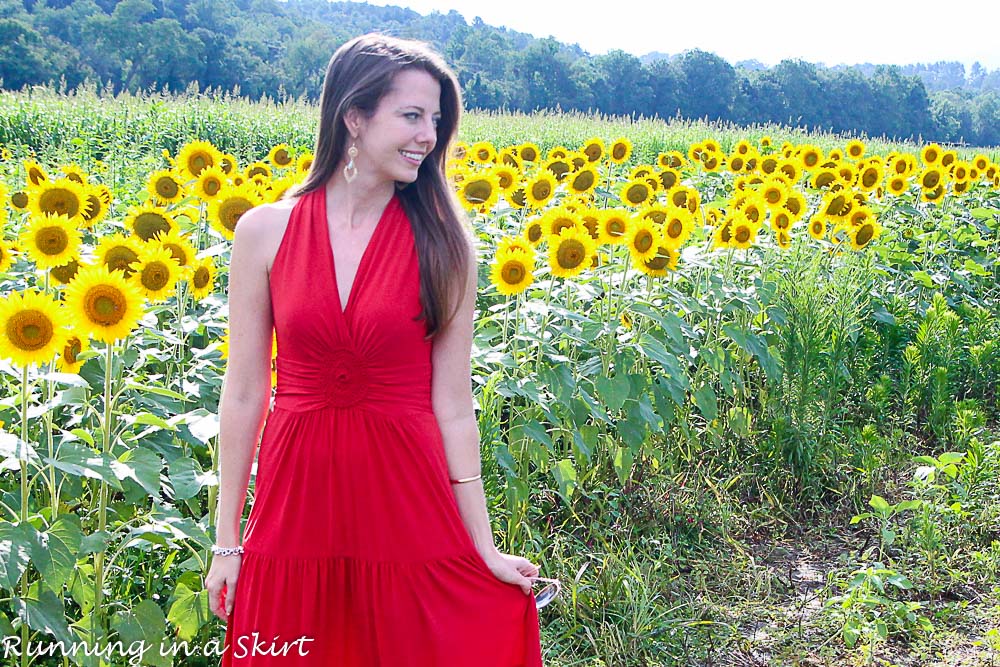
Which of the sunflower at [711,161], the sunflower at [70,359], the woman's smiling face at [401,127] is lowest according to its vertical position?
the sunflower at [70,359]

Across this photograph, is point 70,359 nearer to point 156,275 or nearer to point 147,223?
point 156,275

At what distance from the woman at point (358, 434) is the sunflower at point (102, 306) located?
52 centimetres

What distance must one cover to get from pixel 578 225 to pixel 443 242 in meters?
1.88

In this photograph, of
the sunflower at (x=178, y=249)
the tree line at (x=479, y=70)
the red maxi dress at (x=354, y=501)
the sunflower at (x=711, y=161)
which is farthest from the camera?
the tree line at (x=479, y=70)

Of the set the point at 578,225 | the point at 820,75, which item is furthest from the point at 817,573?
the point at 820,75

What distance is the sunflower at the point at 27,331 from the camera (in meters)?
2.12

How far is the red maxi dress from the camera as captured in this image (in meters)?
1.80

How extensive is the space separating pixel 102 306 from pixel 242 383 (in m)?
0.59

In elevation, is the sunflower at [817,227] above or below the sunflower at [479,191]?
below

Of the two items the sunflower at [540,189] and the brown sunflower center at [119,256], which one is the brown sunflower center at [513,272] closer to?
the brown sunflower center at [119,256]

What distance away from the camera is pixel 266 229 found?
1.86 meters

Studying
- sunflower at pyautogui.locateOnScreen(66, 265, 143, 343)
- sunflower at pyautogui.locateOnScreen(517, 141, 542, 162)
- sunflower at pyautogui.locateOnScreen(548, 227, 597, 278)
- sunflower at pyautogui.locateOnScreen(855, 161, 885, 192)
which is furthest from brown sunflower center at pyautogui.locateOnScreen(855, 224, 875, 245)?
sunflower at pyautogui.locateOnScreen(66, 265, 143, 343)

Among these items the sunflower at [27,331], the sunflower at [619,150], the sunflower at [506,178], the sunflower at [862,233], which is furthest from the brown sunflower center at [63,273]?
the sunflower at [862,233]

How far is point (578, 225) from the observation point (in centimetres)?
371
